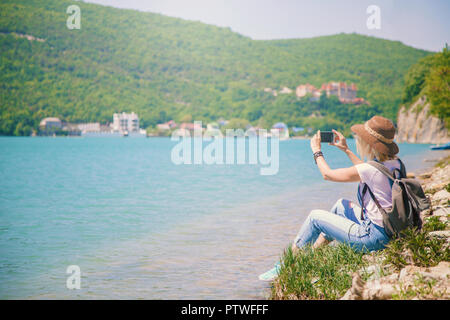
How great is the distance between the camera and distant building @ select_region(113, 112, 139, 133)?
14925 cm

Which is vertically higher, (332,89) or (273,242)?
(332,89)

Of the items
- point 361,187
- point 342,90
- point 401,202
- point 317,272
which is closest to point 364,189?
point 361,187

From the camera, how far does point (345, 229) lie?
494cm

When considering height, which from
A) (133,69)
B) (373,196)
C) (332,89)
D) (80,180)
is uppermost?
(133,69)

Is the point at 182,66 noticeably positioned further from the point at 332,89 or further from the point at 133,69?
the point at 332,89

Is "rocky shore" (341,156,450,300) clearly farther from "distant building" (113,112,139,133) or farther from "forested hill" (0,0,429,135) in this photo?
"distant building" (113,112,139,133)

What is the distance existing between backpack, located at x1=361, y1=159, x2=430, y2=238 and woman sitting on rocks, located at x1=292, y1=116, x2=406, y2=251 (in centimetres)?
5

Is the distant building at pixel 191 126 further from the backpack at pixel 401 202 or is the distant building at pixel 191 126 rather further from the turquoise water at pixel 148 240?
the backpack at pixel 401 202

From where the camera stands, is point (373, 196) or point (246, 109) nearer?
point (373, 196)

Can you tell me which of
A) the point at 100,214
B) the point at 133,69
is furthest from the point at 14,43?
the point at 100,214

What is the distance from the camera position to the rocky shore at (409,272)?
13.3 feet

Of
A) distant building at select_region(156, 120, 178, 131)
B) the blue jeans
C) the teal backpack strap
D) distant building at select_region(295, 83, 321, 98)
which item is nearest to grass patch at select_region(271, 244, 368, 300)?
the blue jeans

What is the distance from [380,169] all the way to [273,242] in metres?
4.68
